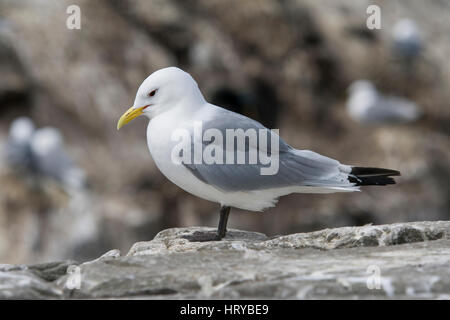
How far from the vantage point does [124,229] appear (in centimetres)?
1062

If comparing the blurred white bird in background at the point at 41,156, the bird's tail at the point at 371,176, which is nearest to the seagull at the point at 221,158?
the bird's tail at the point at 371,176

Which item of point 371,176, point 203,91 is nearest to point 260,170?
point 371,176

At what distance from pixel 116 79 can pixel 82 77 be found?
0.56 m

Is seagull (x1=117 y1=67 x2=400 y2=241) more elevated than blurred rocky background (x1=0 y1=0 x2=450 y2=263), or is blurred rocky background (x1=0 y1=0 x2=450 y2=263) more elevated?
blurred rocky background (x1=0 y1=0 x2=450 y2=263)

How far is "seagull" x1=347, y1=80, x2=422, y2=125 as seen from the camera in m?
13.2

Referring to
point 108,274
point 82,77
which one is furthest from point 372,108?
point 108,274

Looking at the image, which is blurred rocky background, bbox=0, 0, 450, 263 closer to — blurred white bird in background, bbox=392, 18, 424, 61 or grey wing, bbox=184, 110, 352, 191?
blurred white bird in background, bbox=392, 18, 424, 61

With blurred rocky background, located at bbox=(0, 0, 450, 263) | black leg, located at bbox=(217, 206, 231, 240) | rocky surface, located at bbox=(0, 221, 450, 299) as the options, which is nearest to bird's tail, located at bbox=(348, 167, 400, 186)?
rocky surface, located at bbox=(0, 221, 450, 299)

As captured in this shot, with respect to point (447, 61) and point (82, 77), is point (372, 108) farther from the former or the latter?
point (82, 77)

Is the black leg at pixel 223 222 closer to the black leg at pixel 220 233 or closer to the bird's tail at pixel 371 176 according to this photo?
the black leg at pixel 220 233

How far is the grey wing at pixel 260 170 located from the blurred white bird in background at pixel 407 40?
987 cm

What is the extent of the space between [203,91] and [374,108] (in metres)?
3.06

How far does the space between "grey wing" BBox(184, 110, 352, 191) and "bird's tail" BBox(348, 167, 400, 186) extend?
5 centimetres
